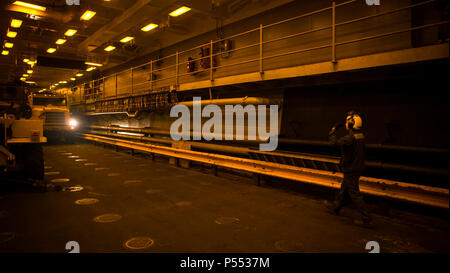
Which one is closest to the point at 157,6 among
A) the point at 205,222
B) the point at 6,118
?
the point at 6,118

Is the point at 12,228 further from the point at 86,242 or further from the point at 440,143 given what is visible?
the point at 440,143

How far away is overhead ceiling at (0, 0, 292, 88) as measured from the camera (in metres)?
9.59

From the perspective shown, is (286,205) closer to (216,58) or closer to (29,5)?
(216,58)

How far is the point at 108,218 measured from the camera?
17.3 ft

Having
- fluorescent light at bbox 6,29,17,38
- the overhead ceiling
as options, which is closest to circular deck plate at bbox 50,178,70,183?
the overhead ceiling

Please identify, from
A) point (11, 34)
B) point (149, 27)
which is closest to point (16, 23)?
point (11, 34)

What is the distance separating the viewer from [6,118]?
6.66 metres

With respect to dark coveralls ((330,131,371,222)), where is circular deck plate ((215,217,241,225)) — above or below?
below

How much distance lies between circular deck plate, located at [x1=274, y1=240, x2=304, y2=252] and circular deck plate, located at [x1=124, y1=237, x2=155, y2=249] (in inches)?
79.3

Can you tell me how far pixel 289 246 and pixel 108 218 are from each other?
11.6 feet

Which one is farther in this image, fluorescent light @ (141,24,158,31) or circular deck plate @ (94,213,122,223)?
fluorescent light @ (141,24,158,31)

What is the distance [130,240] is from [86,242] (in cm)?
66

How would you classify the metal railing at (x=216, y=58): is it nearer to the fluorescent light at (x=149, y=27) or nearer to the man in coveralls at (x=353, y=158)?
the fluorescent light at (x=149, y=27)

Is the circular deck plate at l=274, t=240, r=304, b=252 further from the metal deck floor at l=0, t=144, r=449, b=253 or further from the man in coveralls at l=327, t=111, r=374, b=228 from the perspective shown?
the man in coveralls at l=327, t=111, r=374, b=228
